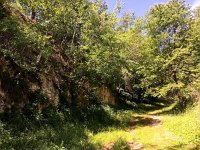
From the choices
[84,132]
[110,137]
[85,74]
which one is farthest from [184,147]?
[85,74]

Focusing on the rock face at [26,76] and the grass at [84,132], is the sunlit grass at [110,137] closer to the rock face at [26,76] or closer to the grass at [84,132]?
the grass at [84,132]

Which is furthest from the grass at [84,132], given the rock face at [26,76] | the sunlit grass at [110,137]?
the rock face at [26,76]

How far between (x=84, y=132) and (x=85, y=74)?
6.32 meters

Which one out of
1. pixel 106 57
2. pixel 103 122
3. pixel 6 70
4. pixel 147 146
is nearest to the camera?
pixel 147 146

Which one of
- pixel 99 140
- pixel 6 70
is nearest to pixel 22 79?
pixel 6 70

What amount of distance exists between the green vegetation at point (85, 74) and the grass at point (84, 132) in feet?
0.14

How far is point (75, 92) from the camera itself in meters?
20.3

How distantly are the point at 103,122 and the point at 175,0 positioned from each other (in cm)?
1370

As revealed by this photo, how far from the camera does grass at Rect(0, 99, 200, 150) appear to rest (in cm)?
1184

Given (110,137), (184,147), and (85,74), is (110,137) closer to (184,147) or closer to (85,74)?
(184,147)

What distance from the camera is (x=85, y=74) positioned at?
20.7 meters

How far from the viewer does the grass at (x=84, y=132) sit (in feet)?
38.8

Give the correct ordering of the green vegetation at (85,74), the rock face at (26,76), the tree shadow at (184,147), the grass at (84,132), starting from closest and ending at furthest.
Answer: the grass at (84,132) < the tree shadow at (184,147) < the green vegetation at (85,74) < the rock face at (26,76)

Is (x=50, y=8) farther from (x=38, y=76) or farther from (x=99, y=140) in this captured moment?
(x=99, y=140)
